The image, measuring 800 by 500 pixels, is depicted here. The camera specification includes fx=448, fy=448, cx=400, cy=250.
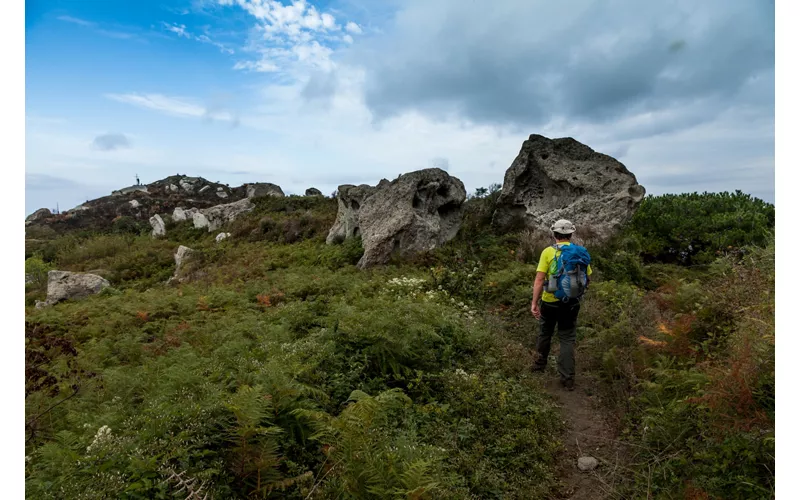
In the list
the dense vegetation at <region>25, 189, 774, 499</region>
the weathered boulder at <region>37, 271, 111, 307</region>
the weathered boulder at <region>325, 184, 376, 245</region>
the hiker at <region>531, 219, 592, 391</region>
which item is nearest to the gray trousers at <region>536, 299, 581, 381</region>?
the hiker at <region>531, 219, 592, 391</region>

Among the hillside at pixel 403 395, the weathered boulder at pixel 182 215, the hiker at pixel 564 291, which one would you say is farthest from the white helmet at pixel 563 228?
the weathered boulder at pixel 182 215

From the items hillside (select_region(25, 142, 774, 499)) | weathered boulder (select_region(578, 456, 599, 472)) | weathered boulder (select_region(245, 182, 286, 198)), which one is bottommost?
weathered boulder (select_region(578, 456, 599, 472))

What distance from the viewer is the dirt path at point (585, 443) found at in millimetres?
4535

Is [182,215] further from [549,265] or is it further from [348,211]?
[549,265]

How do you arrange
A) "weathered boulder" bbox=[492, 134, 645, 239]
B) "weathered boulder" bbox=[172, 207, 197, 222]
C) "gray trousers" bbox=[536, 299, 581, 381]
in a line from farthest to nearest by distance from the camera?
"weathered boulder" bbox=[172, 207, 197, 222] < "weathered boulder" bbox=[492, 134, 645, 239] < "gray trousers" bbox=[536, 299, 581, 381]

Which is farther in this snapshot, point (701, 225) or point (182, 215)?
point (182, 215)

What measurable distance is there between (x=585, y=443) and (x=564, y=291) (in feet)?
7.07

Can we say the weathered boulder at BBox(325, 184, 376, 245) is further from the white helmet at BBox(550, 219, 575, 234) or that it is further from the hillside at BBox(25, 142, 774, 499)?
the white helmet at BBox(550, 219, 575, 234)

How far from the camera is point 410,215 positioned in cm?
1468

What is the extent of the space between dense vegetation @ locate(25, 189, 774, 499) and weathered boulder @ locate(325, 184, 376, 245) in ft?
21.7

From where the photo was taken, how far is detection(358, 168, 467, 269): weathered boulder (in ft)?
47.3

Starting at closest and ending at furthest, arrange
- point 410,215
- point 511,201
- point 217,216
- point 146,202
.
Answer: point 410,215 < point 511,201 < point 217,216 < point 146,202

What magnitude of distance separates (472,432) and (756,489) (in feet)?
8.43

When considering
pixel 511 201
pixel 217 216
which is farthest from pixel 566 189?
pixel 217 216
